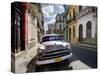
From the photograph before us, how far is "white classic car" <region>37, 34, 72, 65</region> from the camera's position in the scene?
2869 mm

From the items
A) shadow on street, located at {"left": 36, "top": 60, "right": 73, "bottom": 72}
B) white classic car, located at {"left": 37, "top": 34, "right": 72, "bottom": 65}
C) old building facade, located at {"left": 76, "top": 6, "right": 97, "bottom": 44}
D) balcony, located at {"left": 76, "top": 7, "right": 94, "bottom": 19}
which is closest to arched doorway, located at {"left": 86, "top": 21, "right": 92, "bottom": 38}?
old building facade, located at {"left": 76, "top": 6, "right": 97, "bottom": 44}

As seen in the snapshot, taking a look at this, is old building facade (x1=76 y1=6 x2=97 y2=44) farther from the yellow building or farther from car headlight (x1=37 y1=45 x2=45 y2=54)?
car headlight (x1=37 y1=45 x2=45 y2=54)

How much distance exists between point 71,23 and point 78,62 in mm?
571

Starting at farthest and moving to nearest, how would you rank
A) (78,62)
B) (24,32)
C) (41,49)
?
1. (78,62)
2. (41,49)
3. (24,32)

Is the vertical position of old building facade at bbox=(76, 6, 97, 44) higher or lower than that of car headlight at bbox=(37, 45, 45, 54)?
higher

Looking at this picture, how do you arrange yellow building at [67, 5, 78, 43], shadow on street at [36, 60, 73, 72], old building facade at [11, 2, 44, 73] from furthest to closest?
1. yellow building at [67, 5, 78, 43]
2. shadow on street at [36, 60, 73, 72]
3. old building facade at [11, 2, 44, 73]

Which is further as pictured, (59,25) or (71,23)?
(71,23)

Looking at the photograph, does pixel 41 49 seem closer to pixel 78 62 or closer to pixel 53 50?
pixel 53 50

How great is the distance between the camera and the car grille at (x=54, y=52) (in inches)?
114

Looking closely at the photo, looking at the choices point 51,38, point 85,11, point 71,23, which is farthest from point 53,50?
point 85,11

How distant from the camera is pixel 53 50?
294cm

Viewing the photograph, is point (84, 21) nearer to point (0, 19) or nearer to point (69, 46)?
point (69, 46)

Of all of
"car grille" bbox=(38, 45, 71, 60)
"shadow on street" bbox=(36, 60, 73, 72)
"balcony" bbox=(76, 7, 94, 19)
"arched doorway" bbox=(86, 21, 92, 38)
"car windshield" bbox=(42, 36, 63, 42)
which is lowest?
"shadow on street" bbox=(36, 60, 73, 72)

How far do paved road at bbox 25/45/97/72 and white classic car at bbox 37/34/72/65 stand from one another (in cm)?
7
